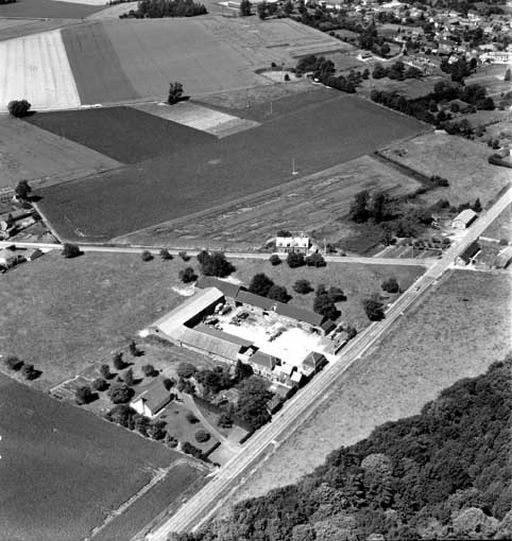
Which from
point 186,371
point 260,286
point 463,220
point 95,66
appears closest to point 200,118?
point 95,66

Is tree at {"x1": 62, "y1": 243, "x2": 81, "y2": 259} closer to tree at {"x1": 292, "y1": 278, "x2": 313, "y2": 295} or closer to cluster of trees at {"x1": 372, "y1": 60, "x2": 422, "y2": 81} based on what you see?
tree at {"x1": 292, "y1": 278, "x2": 313, "y2": 295}

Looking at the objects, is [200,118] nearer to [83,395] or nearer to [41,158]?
[41,158]

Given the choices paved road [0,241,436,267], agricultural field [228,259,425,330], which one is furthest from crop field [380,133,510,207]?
agricultural field [228,259,425,330]

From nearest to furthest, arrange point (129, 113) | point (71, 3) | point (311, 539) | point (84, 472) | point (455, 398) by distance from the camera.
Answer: point (311, 539) < point (84, 472) < point (455, 398) < point (129, 113) < point (71, 3)

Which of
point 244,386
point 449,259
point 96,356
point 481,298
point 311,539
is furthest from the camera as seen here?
point 449,259

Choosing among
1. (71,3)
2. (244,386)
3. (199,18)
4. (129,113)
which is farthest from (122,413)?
(71,3)

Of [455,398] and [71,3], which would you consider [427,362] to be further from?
[71,3]
